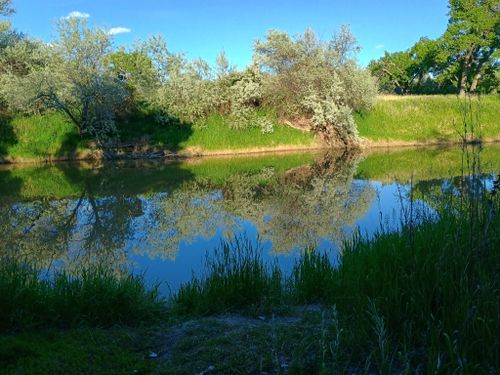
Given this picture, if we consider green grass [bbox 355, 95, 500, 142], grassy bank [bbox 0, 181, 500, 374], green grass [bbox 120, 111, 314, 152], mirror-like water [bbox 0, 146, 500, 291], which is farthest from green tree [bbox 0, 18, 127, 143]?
grassy bank [bbox 0, 181, 500, 374]

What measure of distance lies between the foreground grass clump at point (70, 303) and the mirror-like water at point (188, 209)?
1.95 metres

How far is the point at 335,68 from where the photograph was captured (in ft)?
113

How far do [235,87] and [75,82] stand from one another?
1132 centimetres

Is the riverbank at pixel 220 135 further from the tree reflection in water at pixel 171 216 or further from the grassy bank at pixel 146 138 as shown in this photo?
the tree reflection in water at pixel 171 216

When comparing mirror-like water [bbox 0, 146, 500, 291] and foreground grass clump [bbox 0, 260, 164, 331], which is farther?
mirror-like water [bbox 0, 146, 500, 291]

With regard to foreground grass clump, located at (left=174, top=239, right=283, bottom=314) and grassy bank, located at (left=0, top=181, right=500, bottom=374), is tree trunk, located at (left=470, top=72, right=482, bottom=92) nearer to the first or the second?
grassy bank, located at (left=0, top=181, right=500, bottom=374)

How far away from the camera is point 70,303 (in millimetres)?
5051

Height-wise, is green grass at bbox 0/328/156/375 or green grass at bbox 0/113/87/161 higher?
green grass at bbox 0/113/87/161

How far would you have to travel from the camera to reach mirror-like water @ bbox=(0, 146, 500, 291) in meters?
8.95

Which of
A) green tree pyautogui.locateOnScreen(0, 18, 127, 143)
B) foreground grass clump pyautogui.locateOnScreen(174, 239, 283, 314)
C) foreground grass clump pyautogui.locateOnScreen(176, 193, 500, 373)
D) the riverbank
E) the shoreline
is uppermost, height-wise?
green tree pyautogui.locateOnScreen(0, 18, 127, 143)

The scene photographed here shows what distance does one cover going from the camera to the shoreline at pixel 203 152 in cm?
2944

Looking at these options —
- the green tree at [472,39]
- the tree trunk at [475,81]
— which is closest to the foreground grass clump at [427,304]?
the green tree at [472,39]

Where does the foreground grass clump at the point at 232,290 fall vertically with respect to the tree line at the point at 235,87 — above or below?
below

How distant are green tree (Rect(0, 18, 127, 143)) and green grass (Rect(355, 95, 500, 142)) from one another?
19.0m
